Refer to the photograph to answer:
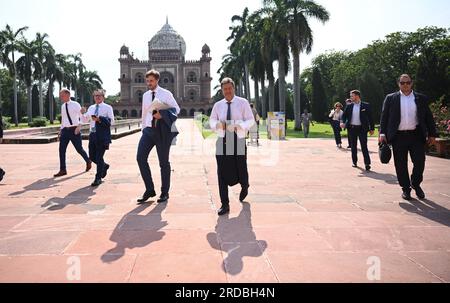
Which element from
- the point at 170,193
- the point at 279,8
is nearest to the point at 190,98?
the point at 279,8

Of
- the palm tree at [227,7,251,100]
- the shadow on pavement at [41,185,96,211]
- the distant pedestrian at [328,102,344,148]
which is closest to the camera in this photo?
the shadow on pavement at [41,185,96,211]

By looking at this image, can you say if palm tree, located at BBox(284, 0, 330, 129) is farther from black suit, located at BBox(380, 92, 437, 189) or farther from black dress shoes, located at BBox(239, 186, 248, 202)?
black dress shoes, located at BBox(239, 186, 248, 202)

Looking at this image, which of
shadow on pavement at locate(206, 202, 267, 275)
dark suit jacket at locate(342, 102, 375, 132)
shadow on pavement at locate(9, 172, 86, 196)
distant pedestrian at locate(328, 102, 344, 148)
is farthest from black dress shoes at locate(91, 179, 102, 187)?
distant pedestrian at locate(328, 102, 344, 148)

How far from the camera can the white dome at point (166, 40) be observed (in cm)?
9822

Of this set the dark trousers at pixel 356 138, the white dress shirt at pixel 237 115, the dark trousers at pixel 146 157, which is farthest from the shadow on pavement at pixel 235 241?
the dark trousers at pixel 356 138

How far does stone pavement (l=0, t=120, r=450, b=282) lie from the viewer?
288cm

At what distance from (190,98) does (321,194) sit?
91.4 metres

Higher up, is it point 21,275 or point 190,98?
point 190,98

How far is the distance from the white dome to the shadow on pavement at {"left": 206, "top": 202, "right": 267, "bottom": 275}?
320 ft

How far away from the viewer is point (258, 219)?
4371mm

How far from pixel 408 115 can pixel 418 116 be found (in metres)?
0.13

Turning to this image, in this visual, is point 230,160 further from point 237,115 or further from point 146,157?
point 146,157

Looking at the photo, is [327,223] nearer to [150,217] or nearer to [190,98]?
[150,217]
